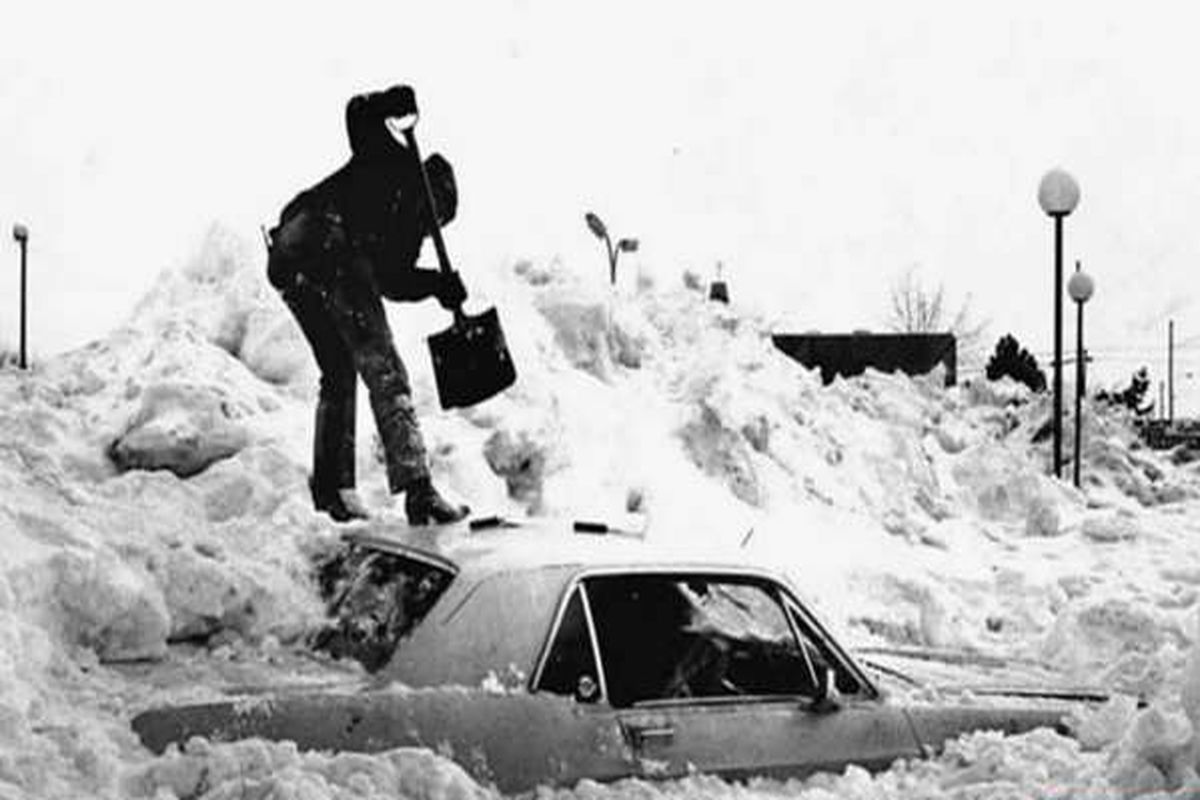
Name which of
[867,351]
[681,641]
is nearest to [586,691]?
[681,641]

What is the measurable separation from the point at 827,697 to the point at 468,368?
13.1 ft

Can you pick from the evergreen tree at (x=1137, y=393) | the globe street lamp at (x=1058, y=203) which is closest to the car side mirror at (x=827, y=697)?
the globe street lamp at (x=1058, y=203)

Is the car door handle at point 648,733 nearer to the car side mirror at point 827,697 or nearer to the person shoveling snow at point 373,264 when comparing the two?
the car side mirror at point 827,697

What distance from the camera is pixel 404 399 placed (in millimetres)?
7824

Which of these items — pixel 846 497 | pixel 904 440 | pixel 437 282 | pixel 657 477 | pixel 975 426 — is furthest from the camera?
pixel 975 426

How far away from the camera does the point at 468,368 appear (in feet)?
26.5

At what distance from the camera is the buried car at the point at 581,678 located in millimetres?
3863

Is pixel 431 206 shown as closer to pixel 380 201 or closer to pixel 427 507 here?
pixel 380 201

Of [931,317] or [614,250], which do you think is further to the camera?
[931,317]

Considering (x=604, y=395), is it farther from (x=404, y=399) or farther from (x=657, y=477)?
(x=404, y=399)

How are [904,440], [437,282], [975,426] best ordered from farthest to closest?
1. [975,426]
2. [904,440]
3. [437,282]

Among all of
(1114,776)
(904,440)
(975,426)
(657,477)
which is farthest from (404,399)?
(975,426)

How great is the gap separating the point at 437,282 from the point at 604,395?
4.16 m

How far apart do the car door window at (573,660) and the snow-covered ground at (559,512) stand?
277 mm
